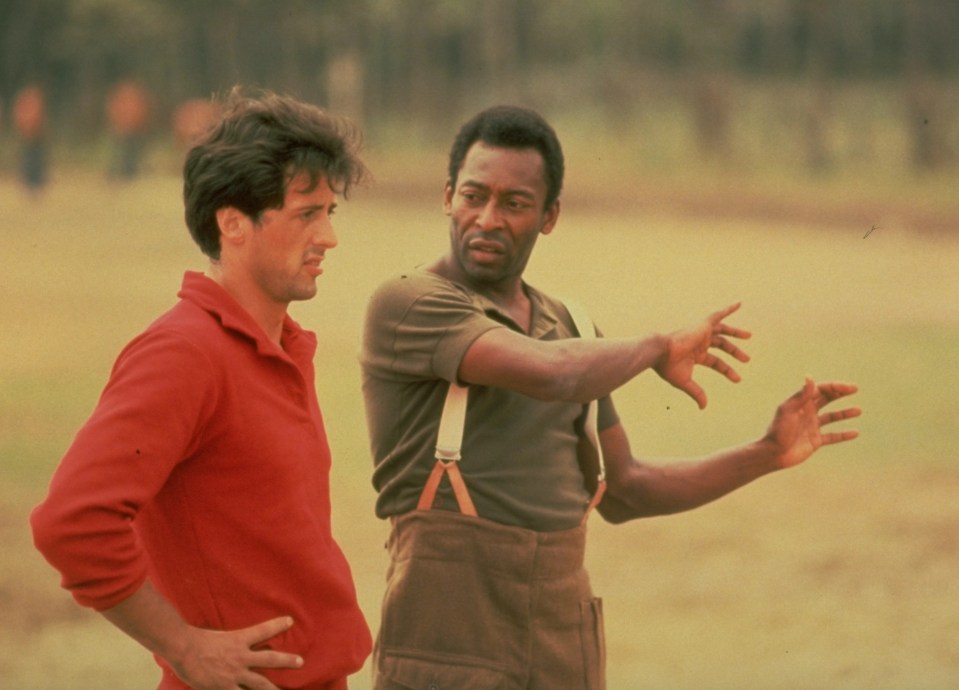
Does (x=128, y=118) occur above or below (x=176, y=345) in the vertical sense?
above

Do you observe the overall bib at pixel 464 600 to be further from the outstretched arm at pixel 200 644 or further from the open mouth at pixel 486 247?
the outstretched arm at pixel 200 644

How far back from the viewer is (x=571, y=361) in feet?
8.94

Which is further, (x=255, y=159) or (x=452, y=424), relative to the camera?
(x=452, y=424)

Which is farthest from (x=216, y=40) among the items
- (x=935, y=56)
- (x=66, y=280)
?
(x=935, y=56)

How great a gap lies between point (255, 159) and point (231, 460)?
16.0 inches

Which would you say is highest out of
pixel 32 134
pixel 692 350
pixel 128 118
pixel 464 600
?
pixel 128 118

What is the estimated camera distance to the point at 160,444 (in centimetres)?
208

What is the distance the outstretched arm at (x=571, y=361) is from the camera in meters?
2.71

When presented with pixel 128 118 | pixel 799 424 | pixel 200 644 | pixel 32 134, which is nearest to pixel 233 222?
pixel 200 644

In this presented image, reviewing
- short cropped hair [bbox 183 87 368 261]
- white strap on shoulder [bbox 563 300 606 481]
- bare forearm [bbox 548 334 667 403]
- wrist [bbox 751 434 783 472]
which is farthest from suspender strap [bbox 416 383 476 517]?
wrist [bbox 751 434 783 472]

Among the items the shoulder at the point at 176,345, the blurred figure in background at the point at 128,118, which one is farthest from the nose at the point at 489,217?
the blurred figure in background at the point at 128,118

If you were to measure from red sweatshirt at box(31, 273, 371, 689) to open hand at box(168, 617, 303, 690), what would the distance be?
0.12ft

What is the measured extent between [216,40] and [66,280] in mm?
4296

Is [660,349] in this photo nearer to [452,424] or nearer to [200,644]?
[452,424]
